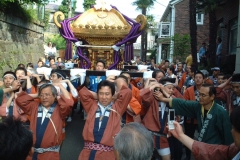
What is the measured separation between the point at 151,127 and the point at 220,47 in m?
9.68

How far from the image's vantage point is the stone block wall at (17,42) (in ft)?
32.2

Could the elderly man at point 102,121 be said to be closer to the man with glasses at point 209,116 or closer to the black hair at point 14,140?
the man with glasses at point 209,116

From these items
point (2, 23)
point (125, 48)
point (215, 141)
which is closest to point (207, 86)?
point (215, 141)

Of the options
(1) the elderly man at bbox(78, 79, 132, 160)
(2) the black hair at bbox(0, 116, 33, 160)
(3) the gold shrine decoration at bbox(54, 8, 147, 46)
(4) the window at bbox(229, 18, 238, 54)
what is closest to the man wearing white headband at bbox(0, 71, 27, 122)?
(1) the elderly man at bbox(78, 79, 132, 160)

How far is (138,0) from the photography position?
24.6 m

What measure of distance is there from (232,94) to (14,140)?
138 inches

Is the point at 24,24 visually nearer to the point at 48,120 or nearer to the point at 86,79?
the point at 86,79

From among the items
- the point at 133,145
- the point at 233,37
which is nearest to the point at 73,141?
the point at 133,145

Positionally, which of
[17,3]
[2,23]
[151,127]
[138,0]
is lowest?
[151,127]

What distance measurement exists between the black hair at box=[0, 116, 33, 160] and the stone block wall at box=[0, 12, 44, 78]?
7.86m

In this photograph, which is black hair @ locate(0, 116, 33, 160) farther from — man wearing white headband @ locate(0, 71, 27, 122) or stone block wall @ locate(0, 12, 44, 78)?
stone block wall @ locate(0, 12, 44, 78)

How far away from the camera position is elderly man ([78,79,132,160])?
3.43 m

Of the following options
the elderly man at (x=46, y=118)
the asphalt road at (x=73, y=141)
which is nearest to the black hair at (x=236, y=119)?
the elderly man at (x=46, y=118)

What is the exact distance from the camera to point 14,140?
72.2 inches
